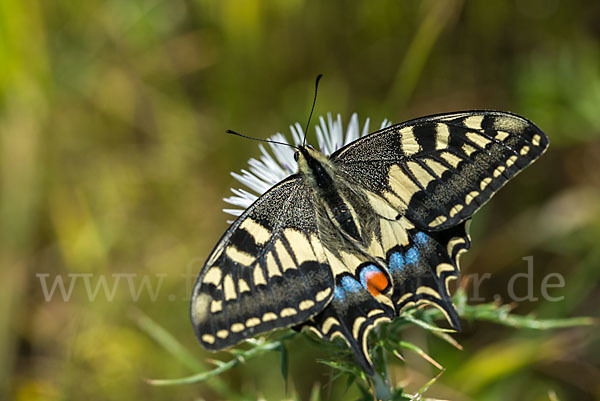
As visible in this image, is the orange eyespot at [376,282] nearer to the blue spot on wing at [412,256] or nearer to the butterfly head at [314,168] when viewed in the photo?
the blue spot on wing at [412,256]

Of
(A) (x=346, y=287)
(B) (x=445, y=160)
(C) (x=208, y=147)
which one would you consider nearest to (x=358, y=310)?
(A) (x=346, y=287)

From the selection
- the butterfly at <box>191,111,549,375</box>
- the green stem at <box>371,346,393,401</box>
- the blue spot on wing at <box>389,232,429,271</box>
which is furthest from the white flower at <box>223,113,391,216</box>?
the green stem at <box>371,346,393,401</box>

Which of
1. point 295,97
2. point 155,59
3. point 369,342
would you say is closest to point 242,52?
point 295,97

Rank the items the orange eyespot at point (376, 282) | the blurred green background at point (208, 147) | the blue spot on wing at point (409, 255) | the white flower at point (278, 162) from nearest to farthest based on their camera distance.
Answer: the orange eyespot at point (376, 282)
the blue spot on wing at point (409, 255)
the white flower at point (278, 162)
the blurred green background at point (208, 147)

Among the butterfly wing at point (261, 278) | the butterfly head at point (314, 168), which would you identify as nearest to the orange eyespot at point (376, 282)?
the butterfly wing at point (261, 278)

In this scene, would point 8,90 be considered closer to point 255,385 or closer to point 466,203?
point 255,385

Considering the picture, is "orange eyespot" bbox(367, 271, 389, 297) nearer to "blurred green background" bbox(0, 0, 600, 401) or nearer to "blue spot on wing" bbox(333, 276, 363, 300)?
"blue spot on wing" bbox(333, 276, 363, 300)

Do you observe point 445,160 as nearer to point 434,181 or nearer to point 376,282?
point 434,181
